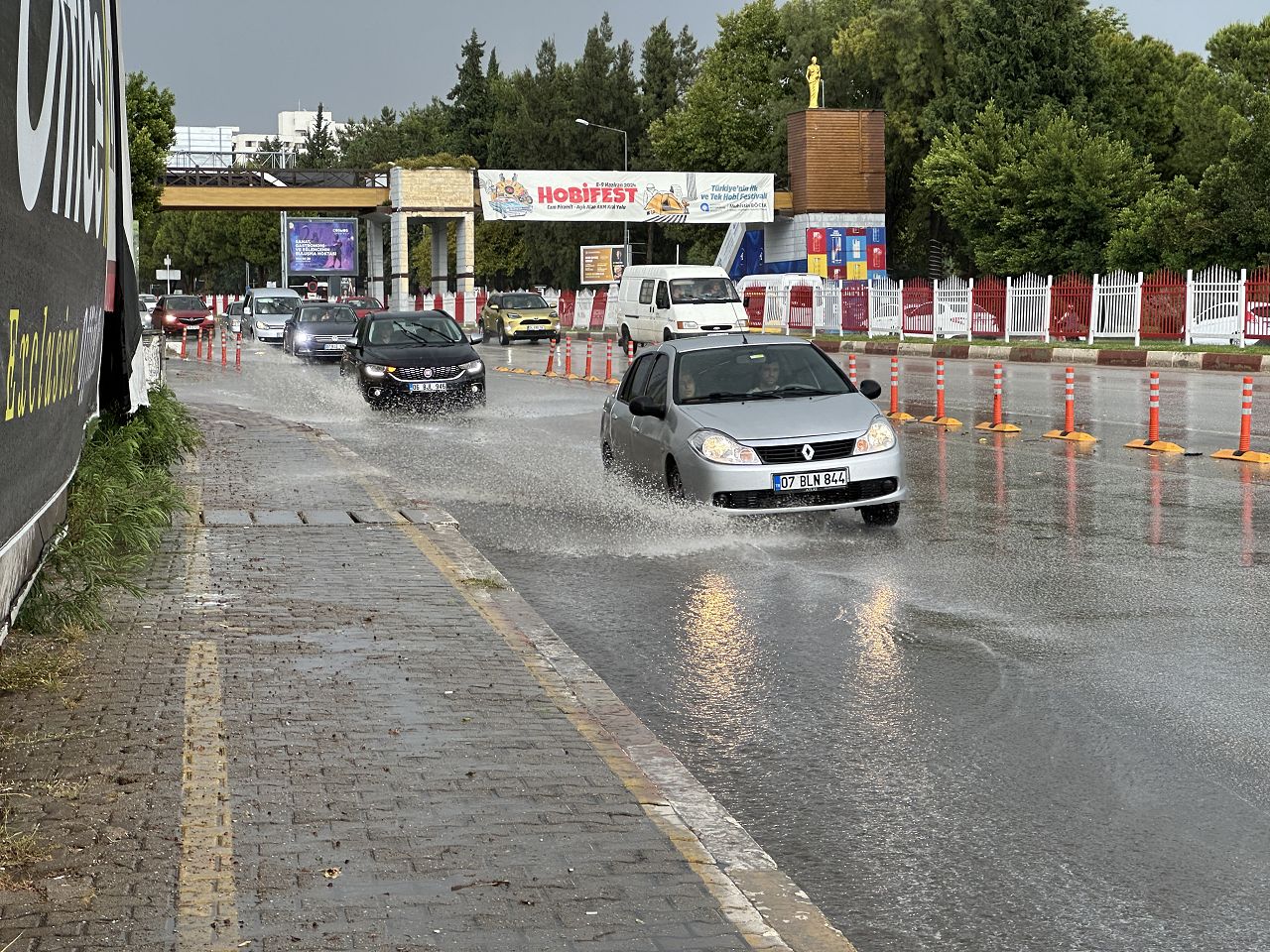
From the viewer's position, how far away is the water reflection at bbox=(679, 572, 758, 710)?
739 cm

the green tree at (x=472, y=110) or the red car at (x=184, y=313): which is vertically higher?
the green tree at (x=472, y=110)

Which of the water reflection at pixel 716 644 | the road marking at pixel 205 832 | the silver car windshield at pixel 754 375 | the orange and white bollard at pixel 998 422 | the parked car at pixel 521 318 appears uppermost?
the parked car at pixel 521 318

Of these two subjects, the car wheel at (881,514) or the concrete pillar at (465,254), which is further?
the concrete pillar at (465,254)

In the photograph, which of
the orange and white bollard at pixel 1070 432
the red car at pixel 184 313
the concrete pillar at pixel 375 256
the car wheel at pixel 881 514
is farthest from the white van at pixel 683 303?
the concrete pillar at pixel 375 256

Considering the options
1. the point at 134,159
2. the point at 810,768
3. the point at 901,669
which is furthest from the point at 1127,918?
the point at 134,159

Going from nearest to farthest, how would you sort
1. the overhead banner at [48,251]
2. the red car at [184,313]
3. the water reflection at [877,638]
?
1. the overhead banner at [48,251]
2. the water reflection at [877,638]
3. the red car at [184,313]

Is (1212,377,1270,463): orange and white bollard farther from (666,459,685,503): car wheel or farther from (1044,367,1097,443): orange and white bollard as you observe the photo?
(666,459,685,503): car wheel

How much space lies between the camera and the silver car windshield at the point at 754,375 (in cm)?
1320

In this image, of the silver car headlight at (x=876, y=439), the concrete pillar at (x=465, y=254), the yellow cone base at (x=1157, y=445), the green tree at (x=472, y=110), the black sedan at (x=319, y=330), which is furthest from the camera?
the green tree at (x=472, y=110)

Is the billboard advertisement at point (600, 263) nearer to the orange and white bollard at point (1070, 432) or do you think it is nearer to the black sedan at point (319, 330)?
the black sedan at point (319, 330)

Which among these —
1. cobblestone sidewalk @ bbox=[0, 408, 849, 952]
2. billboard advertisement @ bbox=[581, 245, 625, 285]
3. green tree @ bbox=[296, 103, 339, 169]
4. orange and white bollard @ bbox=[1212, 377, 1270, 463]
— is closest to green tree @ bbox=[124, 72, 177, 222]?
billboard advertisement @ bbox=[581, 245, 625, 285]

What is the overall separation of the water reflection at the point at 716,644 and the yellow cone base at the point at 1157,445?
8.42m

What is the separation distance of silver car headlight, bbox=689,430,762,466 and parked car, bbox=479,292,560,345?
40.8 meters

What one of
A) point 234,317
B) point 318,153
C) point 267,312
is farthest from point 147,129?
point 318,153
